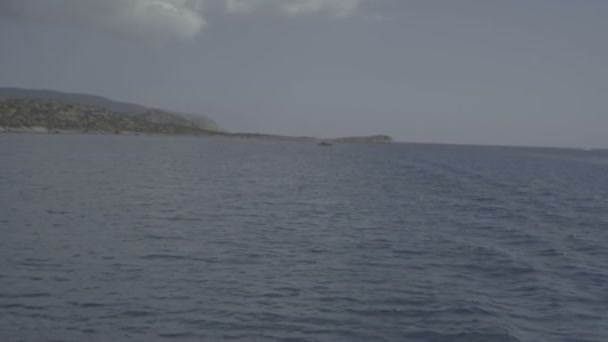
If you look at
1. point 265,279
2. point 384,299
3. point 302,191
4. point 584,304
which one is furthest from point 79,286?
point 302,191

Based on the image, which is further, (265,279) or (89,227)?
(89,227)

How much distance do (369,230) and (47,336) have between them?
23.5m

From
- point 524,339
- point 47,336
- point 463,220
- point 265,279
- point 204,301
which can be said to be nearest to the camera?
point 47,336

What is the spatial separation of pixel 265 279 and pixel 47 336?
909 centimetres

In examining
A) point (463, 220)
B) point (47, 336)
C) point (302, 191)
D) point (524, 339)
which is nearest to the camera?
point (47, 336)

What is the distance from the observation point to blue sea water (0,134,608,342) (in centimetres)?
1780

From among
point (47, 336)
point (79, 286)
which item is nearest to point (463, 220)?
point (79, 286)

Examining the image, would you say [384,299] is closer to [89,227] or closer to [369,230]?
[369,230]

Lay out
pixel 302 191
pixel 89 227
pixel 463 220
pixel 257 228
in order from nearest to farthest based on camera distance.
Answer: pixel 89 227 → pixel 257 228 → pixel 463 220 → pixel 302 191

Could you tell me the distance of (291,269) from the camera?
2514cm

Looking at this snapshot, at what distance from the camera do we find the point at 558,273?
84.6 ft

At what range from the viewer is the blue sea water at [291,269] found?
17.8m

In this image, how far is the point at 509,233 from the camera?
36.4 meters

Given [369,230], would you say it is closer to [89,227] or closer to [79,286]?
[89,227]
